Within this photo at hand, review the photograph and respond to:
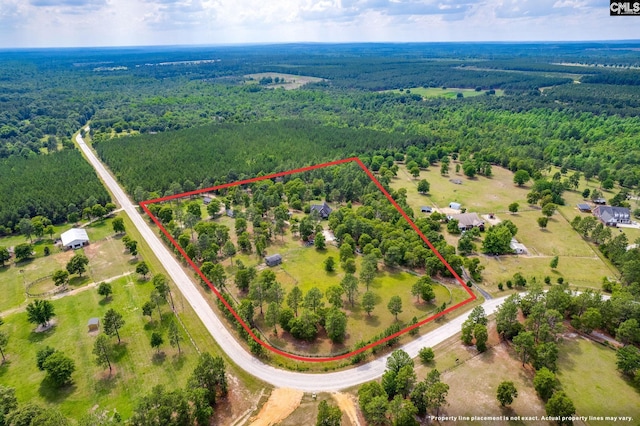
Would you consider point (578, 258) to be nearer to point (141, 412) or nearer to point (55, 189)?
point (141, 412)

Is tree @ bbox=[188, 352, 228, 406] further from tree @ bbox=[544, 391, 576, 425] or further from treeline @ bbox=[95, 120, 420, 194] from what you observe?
treeline @ bbox=[95, 120, 420, 194]

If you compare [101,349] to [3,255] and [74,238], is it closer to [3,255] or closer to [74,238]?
[74,238]

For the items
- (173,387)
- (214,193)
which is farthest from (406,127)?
(173,387)

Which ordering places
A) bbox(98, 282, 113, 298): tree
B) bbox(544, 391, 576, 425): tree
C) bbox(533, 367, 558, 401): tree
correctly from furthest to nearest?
bbox(98, 282, 113, 298): tree < bbox(533, 367, 558, 401): tree < bbox(544, 391, 576, 425): tree

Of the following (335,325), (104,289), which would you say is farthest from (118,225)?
(335,325)

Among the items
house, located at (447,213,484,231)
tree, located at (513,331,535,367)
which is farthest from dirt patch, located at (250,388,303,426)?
house, located at (447,213,484,231)

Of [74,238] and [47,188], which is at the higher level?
[47,188]
